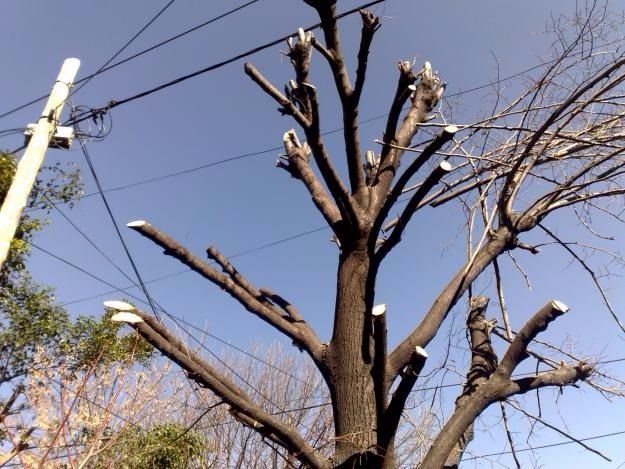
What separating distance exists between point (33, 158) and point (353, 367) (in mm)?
2900

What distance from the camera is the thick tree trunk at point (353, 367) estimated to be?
200 centimetres

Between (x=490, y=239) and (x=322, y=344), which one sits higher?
(x=490, y=239)

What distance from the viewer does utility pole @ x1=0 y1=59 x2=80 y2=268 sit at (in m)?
3.31

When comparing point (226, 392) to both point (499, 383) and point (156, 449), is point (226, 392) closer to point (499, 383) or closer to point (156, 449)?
point (499, 383)

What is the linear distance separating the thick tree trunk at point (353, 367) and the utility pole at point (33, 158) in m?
2.22

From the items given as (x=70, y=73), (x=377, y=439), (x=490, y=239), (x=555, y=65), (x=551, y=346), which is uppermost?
(x=70, y=73)

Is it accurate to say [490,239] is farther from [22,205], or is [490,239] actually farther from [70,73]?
[70,73]

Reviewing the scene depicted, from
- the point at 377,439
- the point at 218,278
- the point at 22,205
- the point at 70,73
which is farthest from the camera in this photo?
the point at 70,73

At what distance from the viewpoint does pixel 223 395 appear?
190 centimetres

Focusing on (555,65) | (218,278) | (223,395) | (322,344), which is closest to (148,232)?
(218,278)

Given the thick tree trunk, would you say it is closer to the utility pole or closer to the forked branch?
the forked branch

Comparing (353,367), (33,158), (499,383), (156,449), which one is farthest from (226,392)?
(156,449)

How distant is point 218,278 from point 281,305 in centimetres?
43

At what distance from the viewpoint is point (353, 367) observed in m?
2.20
